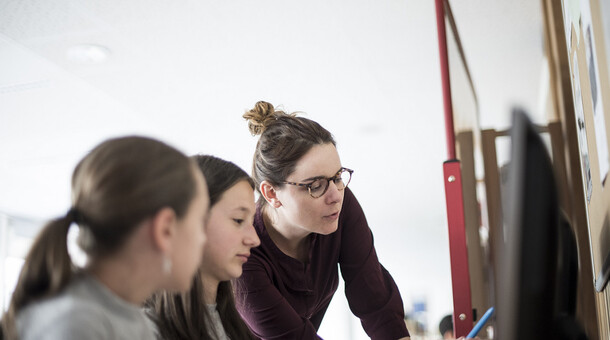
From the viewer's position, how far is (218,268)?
108 centimetres

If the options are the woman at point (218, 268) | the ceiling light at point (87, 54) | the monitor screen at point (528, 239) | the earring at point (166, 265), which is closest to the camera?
the monitor screen at point (528, 239)

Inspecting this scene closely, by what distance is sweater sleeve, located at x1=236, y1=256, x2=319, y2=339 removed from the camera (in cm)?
125

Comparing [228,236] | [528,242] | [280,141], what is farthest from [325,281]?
[528,242]

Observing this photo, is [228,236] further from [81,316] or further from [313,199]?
[81,316]

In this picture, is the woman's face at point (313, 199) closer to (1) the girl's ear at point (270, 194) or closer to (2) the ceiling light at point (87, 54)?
(1) the girl's ear at point (270, 194)

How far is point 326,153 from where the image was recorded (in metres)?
1.37

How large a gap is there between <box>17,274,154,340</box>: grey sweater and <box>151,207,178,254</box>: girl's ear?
0.07 metres

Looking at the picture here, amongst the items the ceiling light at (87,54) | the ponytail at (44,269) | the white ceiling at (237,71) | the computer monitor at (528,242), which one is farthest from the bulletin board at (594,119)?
the ceiling light at (87,54)

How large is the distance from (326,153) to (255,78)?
216 cm

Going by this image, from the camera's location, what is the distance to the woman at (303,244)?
1.27 m

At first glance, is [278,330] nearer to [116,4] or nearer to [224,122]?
[116,4]

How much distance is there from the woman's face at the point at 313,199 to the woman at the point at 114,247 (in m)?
0.64

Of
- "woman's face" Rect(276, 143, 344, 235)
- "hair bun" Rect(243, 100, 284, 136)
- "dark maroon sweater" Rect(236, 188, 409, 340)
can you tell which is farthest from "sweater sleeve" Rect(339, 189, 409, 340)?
"hair bun" Rect(243, 100, 284, 136)

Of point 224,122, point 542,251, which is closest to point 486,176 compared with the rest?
point 542,251
